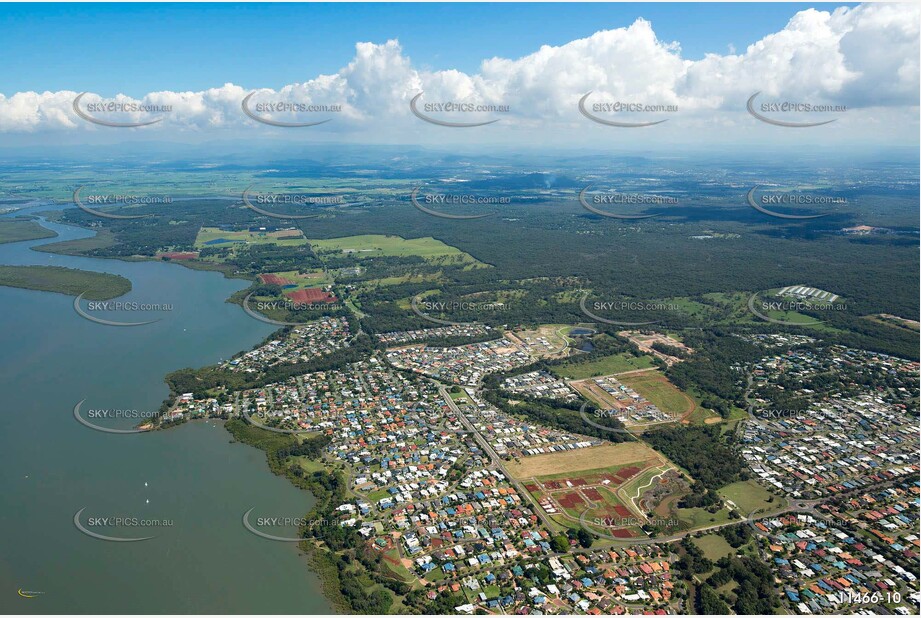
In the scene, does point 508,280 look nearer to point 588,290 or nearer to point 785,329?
point 588,290

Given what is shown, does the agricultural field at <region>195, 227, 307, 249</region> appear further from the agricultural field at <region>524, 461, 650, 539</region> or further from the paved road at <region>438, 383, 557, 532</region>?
the agricultural field at <region>524, 461, 650, 539</region>

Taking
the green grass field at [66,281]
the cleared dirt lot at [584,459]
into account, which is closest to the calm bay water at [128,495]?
the cleared dirt lot at [584,459]

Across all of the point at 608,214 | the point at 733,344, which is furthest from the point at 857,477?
the point at 608,214

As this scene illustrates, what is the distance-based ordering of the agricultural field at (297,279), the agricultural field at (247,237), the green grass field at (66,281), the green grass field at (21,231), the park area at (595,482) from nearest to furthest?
the park area at (595,482) < the green grass field at (66,281) < the agricultural field at (297,279) < the green grass field at (21,231) < the agricultural field at (247,237)

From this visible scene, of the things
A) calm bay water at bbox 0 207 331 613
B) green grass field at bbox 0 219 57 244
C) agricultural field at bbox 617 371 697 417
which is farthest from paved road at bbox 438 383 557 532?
green grass field at bbox 0 219 57 244

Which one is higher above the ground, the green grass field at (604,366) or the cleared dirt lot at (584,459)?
the green grass field at (604,366)

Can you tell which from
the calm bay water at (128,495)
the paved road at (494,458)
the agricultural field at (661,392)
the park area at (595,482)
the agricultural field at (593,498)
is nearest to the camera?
the calm bay water at (128,495)

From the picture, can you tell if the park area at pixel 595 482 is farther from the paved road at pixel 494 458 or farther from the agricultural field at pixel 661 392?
the agricultural field at pixel 661 392
